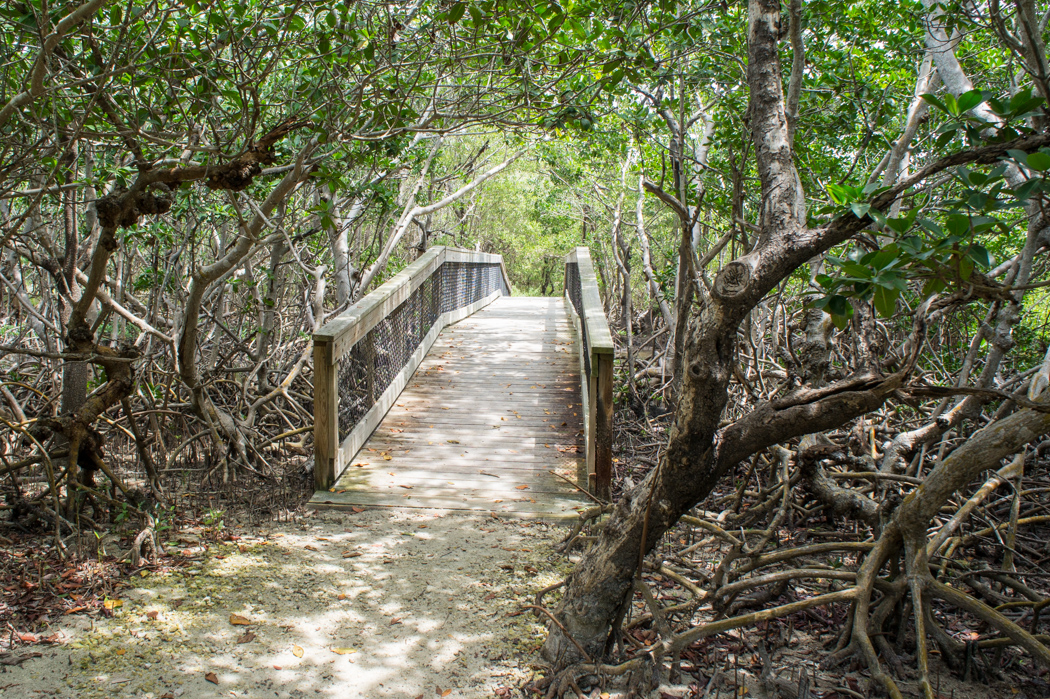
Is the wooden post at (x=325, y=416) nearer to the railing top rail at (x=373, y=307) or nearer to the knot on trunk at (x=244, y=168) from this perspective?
the railing top rail at (x=373, y=307)

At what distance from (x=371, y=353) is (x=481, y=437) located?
1.13 meters

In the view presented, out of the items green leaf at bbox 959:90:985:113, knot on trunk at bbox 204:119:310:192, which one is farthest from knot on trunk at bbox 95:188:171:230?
green leaf at bbox 959:90:985:113

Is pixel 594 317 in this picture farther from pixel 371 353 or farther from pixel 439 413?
pixel 371 353

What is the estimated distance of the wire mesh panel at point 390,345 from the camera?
5328mm

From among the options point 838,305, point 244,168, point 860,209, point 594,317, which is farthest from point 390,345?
point 860,209

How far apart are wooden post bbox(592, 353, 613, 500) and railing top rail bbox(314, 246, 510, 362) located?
176 centimetres

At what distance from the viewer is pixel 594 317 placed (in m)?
5.52

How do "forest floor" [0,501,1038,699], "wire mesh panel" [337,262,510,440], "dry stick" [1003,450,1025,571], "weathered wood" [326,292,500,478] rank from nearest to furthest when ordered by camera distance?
1. "forest floor" [0,501,1038,699]
2. "dry stick" [1003,450,1025,571]
3. "weathered wood" [326,292,500,478]
4. "wire mesh panel" [337,262,510,440]

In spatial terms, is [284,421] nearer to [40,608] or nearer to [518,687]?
[40,608]

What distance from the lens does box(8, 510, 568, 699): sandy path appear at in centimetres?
258

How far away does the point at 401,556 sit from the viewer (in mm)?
3768

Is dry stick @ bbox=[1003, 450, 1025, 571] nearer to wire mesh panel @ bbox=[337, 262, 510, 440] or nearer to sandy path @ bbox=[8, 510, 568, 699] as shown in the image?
sandy path @ bbox=[8, 510, 568, 699]

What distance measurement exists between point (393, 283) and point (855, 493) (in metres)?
4.19

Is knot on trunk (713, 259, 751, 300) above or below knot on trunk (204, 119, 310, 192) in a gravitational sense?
below
